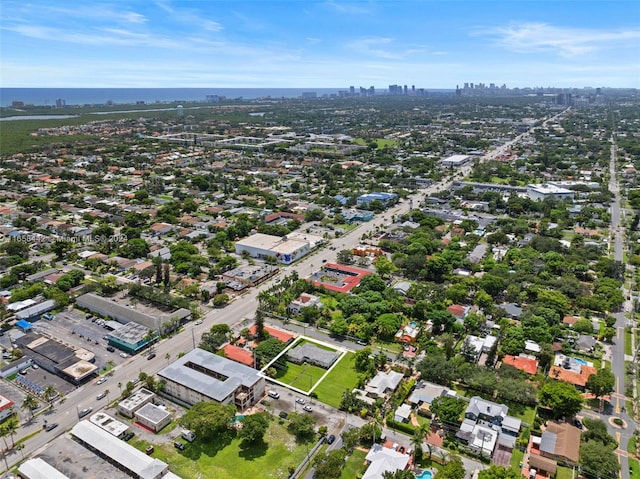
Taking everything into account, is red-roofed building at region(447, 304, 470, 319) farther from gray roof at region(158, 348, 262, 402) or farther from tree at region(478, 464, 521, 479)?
gray roof at region(158, 348, 262, 402)

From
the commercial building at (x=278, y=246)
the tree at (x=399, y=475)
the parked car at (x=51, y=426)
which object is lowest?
the parked car at (x=51, y=426)

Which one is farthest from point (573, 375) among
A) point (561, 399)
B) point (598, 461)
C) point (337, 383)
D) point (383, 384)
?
point (337, 383)

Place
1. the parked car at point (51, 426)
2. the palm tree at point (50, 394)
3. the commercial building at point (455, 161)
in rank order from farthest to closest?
the commercial building at point (455, 161) < the palm tree at point (50, 394) < the parked car at point (51, 426)

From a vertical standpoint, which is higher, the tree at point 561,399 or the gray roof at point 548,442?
the tree at point 561,399

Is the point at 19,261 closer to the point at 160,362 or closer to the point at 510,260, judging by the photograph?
the point at 160,362

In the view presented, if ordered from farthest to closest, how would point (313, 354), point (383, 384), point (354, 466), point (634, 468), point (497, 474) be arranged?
point (313, 354) < point (383, 384) < point (354, 466) < point (634, 468) < point (497, 474)

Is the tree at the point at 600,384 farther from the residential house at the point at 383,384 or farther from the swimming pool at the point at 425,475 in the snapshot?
the swimming pool at the point at 425,475

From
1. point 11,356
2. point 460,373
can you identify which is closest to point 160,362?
point 11,356

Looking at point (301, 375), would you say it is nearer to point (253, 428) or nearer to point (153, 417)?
point (253, 428)

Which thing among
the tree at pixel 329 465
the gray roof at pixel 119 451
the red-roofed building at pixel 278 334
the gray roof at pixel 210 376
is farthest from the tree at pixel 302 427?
the red-roofed building at pixel 278 334
